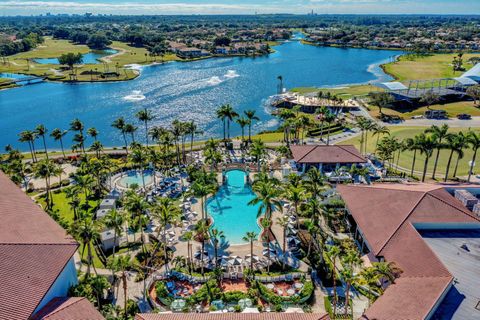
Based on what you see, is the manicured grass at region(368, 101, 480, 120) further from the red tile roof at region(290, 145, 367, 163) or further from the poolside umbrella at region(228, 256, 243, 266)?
the poolside umbrella at region(228, 256, 243, 266)

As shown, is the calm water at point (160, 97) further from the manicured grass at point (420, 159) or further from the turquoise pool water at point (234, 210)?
the turquoise pool water at point (234, 210)

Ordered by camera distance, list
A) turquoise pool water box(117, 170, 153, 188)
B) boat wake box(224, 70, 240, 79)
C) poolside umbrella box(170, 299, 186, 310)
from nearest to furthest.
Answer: poolside umbrella box(170, 299, 186, 310) → turquoise pool water box(117, 170, 153, 188) → boat wake box(224, 70, 240, 79)

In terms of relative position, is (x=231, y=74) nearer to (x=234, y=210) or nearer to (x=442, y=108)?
(x=442, y=108)

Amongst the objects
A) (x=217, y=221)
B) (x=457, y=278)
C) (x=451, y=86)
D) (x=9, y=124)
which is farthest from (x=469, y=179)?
(x=9, y=124)

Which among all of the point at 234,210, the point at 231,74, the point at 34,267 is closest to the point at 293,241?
the point at 234,210

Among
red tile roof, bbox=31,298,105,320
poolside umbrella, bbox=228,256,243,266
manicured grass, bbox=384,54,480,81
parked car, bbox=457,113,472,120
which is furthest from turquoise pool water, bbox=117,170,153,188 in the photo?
manicured grass, bbox=384,54,480,81

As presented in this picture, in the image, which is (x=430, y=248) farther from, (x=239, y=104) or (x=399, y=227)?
(x=239, y=104)
